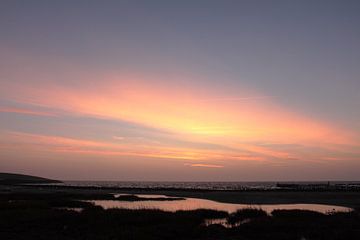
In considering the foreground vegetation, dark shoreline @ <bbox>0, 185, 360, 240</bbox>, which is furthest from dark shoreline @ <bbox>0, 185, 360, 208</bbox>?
dark shoreline @ <bbox>0, 185, 360, 240</bbox>

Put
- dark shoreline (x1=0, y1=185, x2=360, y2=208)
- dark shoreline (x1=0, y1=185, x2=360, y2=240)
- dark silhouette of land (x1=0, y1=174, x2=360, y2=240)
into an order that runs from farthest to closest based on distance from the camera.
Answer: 1. dark shoreline (x1=0, y1=185, x2=360, y2=208)
2. dark silhouette of land (x1=0, y1=174, x2=360, y2=240)
3. dark shoreline (x1=0, y1=185, x2=360, y2=240)

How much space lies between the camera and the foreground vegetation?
70.6 feet

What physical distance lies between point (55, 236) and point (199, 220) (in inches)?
423

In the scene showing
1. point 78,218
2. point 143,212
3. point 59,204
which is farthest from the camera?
point 59,204

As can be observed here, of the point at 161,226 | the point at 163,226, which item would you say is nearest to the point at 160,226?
the point at 161,226

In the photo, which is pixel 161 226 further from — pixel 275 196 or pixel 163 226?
pixel 275 196

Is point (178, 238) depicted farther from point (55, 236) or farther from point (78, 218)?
point (78, 218)

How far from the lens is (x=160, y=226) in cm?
2436

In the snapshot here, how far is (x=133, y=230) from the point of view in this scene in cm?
2245

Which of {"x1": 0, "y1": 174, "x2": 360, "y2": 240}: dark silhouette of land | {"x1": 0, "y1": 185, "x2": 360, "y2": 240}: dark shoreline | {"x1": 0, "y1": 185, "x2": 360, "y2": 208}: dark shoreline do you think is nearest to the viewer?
{"x1": 0, "y1": 185, "x2": 360, "y2": 240}: dark shoreline

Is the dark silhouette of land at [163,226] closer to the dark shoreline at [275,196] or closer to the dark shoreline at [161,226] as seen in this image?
the dark shoreline at [161,226]

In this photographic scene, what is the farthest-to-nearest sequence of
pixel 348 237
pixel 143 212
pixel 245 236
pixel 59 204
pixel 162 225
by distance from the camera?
pixel 59 204, pixel 143 212, pixel 162 225, pixel 245 236, pixel 348 237

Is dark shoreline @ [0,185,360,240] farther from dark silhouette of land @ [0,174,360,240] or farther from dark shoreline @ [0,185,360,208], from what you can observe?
dark shoreline @ [0,185,360,208]

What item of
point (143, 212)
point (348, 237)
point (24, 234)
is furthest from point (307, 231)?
point (24, 234)
